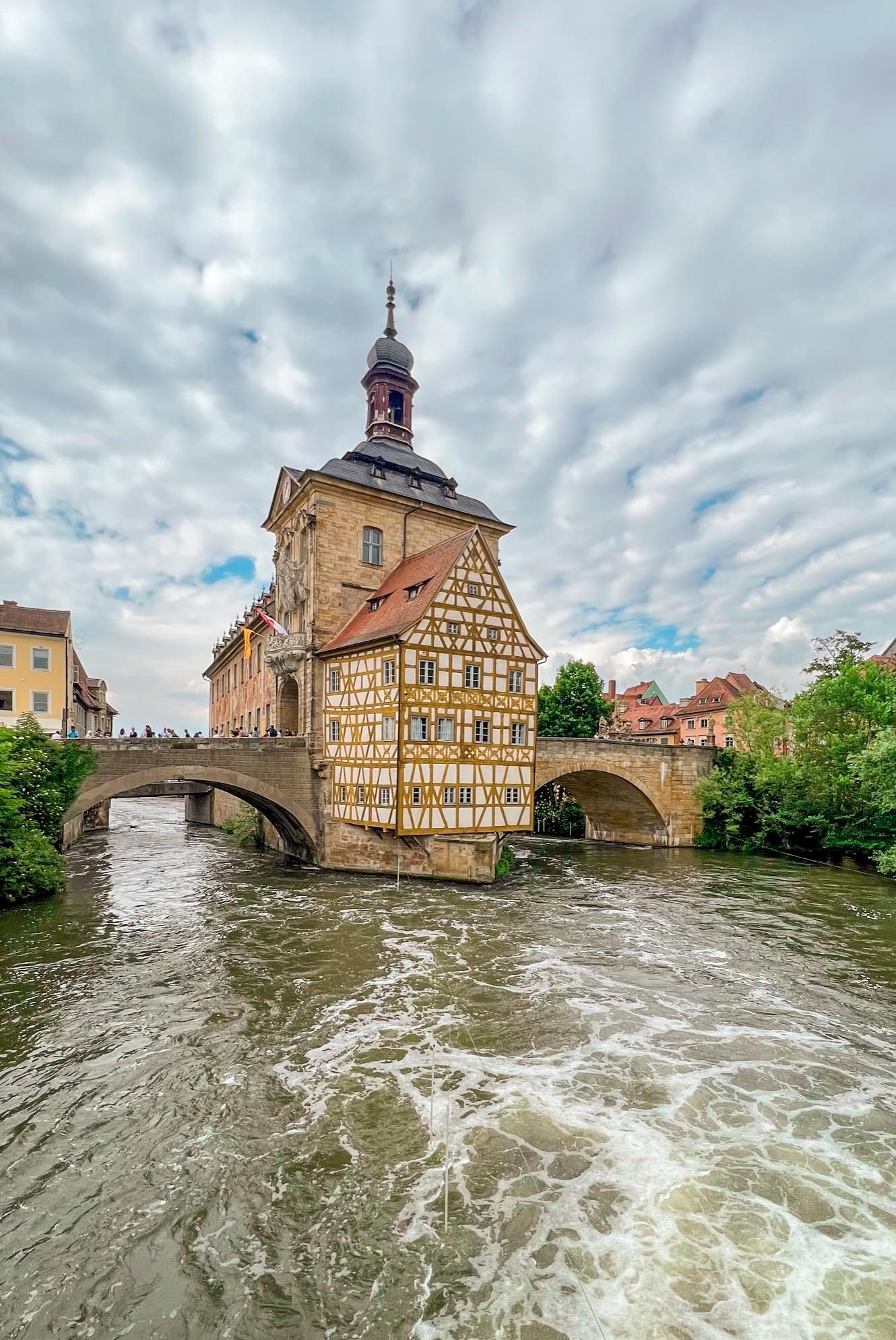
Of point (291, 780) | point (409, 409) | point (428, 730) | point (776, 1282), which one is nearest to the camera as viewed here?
point (776, 1282)

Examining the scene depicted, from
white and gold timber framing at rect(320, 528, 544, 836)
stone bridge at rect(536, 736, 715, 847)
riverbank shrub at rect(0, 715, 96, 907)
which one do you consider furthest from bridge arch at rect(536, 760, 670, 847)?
riverbank shrub at rect(0, 715, 96, 907)

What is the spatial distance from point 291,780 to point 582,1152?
52.5ft

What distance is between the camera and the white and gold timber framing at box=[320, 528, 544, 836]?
1827cm

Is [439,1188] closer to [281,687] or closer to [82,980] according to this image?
[82,980]

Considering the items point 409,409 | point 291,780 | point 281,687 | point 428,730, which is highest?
point 409,409

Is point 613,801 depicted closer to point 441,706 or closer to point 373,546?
point 441,706

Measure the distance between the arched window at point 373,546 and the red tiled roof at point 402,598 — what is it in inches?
30.6

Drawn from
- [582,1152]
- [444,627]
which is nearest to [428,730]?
[444,627]

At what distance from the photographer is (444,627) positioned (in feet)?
61.8

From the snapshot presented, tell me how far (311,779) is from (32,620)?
57.7 ft

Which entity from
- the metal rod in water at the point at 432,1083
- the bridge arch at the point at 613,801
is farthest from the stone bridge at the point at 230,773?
the metal rod in water at the point at 432,1083

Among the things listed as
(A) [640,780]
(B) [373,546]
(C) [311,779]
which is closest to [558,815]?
(A) [640,780]

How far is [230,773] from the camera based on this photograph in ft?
64.5

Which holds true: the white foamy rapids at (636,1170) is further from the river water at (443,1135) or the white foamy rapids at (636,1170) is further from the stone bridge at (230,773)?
the stone bridge at (230,773)
